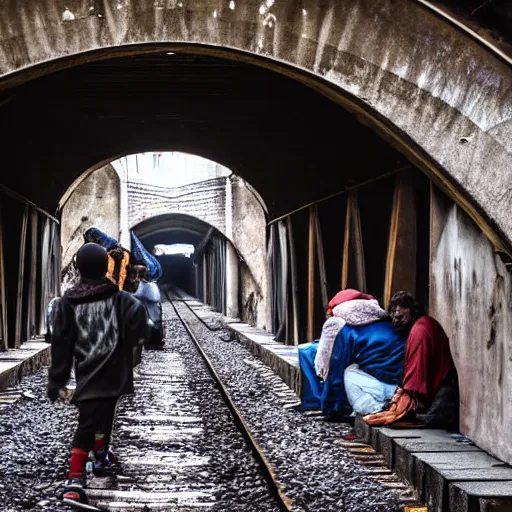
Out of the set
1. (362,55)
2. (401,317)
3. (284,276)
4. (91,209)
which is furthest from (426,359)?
(91,209)

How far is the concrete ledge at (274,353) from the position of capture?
10.9 m

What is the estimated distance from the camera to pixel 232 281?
29.5 metres

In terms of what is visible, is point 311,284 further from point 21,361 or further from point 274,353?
point 21,361

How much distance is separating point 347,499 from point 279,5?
3871mm

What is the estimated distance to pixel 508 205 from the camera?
588cm

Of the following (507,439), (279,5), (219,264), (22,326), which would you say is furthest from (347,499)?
(219,264)

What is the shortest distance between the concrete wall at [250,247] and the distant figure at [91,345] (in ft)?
62.2

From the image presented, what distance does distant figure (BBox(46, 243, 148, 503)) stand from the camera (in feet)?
17.5

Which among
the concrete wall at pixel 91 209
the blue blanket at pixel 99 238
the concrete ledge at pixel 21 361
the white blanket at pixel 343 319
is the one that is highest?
the concrete wall at pixel 91 209

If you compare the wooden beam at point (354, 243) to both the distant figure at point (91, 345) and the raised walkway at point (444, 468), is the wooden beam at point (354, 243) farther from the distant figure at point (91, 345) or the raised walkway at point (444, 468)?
the distant figure at point (91, 345)

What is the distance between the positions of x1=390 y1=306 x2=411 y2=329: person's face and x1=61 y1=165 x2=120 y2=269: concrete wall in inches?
715

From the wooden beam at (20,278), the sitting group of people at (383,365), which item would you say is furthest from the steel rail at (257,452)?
the wooden beam at (20,278)

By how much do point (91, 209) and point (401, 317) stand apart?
20.4 metres

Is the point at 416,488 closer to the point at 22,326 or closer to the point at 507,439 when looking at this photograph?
the point at 507,439
